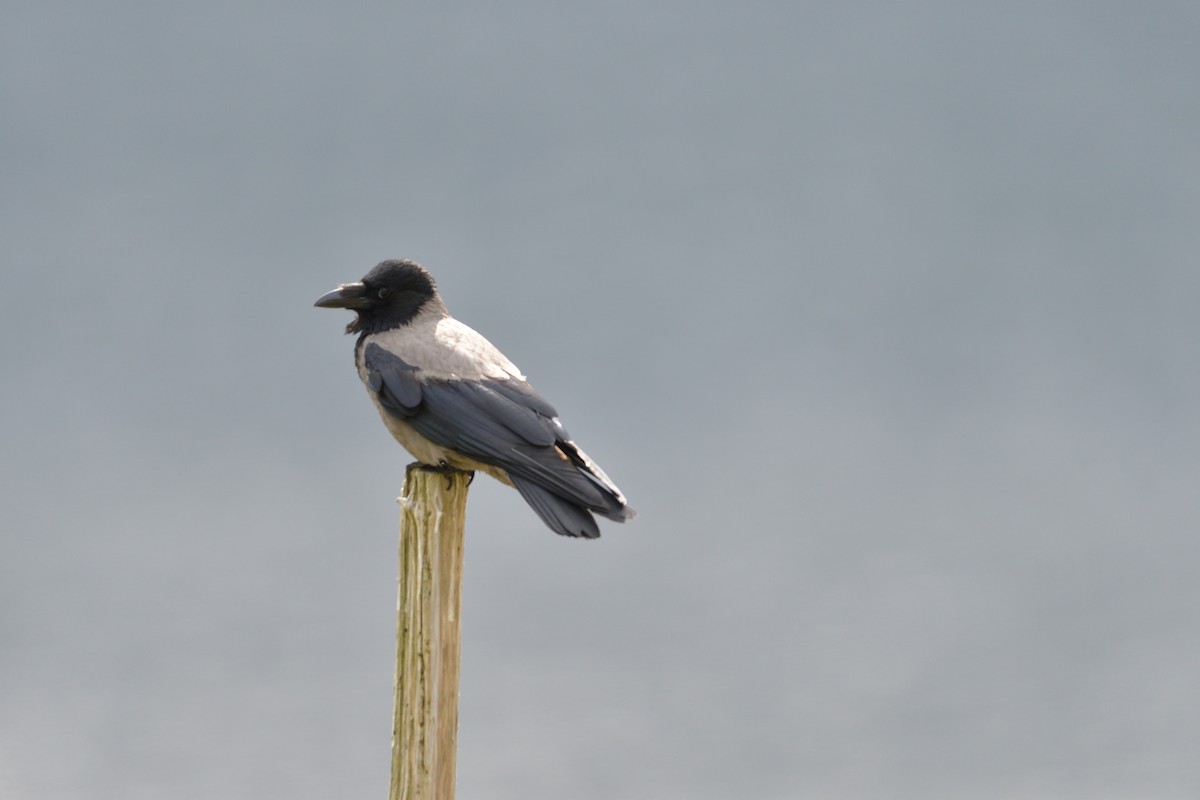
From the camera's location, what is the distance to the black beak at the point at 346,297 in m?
7.13

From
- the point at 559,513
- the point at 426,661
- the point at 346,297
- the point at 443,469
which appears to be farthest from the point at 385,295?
the point at 426,661

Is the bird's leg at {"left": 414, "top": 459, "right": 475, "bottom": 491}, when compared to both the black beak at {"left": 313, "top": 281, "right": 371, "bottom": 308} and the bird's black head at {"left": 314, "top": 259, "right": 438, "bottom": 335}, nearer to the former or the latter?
the bird's black head at {"left": 314, "top": 259, "right": 438, "bottom": 335}

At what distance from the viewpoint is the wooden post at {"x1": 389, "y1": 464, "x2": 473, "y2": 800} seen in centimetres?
589

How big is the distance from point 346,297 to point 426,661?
2234 millimetres

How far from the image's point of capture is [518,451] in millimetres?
6301

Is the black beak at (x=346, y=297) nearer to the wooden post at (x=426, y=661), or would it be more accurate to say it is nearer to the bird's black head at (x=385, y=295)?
the bird's black head at (x=385, y=295)

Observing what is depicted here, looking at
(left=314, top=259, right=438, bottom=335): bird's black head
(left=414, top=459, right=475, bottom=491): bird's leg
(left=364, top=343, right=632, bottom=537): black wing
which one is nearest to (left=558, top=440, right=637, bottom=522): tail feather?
(left=364, top=343, right=632, bottom=537): black wing

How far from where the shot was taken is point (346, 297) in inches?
281

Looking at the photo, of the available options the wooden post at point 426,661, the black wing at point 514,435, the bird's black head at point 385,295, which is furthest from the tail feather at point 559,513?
the bird's black head at point 385,295

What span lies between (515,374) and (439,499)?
2.93 feet

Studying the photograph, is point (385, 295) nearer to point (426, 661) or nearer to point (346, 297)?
point (346, 297)

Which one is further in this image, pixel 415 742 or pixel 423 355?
pixel 423 355

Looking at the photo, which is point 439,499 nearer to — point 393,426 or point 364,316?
point 393,426

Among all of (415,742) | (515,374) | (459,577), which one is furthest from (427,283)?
(415,742)
